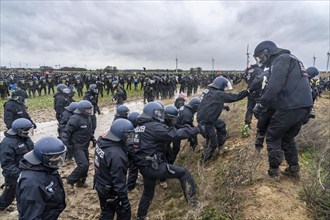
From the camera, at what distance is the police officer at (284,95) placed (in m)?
4.28

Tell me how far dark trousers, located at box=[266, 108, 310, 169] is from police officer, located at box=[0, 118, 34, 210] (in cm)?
412

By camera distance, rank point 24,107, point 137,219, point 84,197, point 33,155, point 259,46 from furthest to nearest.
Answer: point 24,107 < point 84,197 < point 137,219 < point 259,46 < point 33,155

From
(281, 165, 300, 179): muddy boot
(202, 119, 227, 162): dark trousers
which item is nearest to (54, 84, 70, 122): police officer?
(202, 119, 227, 162): dark trousers

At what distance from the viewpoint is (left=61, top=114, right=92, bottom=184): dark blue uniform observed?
6.45 meters

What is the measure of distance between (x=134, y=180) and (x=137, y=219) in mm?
1636

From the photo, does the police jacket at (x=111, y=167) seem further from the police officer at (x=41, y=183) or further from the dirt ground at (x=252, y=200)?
the dirt ground at (x=252, y=200)

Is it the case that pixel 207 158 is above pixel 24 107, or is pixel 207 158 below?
below

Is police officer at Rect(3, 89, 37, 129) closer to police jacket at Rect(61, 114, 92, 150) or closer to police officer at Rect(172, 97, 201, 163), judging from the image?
police jacket at Rect(61, 114, 92, 150)

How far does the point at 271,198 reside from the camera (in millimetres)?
4375

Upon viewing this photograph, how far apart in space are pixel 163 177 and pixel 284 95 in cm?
220

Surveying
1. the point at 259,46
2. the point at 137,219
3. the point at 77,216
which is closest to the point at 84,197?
the point at 77,216

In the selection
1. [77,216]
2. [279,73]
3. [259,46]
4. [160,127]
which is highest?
[259,46]

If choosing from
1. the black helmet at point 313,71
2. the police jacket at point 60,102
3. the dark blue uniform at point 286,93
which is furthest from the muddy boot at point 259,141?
the police jacket at point 60,102

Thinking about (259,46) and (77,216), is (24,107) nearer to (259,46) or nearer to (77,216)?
(77,216)
